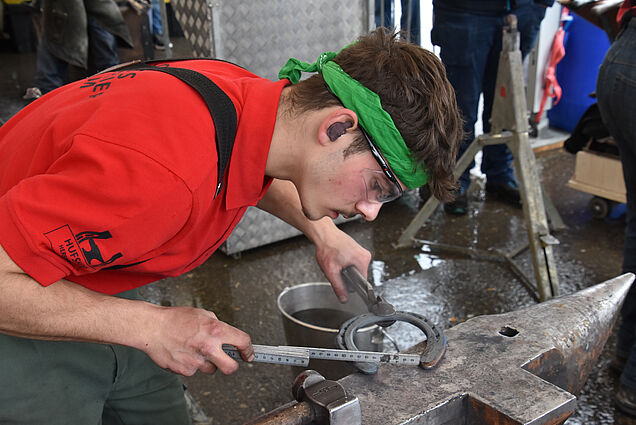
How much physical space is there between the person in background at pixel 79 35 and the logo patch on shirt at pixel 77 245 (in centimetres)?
443

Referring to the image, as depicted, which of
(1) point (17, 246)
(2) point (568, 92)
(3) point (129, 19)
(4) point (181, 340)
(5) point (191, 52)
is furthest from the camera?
(3) point (129, 19)

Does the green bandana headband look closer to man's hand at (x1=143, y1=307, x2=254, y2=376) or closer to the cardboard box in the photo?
man's hand at (x1=143, y1=307, x2=254, y2=376)

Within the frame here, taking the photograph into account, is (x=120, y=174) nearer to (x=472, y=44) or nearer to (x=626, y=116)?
(x=626, y=116)

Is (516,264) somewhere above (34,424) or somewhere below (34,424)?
below

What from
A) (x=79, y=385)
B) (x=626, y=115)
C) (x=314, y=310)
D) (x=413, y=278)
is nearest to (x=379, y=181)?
(x=79, y=385)

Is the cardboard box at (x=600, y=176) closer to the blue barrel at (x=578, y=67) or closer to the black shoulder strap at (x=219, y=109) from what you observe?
the blue barrel at (x=578, y=67)

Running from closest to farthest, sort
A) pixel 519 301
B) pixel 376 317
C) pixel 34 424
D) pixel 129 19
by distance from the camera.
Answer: pixel 34 424 → pixel 376 317 → pixel 519 301 → pixel 129 19

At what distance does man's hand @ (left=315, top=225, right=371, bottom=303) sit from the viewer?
172 centimetres

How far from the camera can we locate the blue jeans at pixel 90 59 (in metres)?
5.23

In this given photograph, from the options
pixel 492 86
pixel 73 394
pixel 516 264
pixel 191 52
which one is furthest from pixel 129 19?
pixel 73 394

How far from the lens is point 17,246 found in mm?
1032

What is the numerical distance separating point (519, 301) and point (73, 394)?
7.63 ft

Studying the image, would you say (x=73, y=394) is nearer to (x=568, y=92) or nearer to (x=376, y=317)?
(x=376, y=317)

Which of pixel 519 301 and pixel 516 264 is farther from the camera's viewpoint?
pixel 516 264
